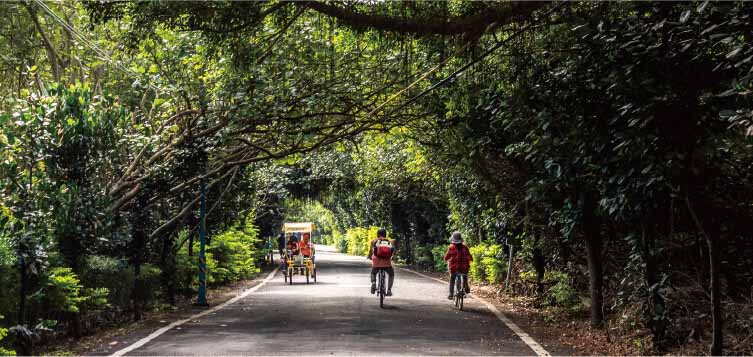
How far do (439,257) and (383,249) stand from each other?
662 inches

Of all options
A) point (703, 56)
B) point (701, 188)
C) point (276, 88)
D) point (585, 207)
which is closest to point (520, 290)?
point (585, 207)

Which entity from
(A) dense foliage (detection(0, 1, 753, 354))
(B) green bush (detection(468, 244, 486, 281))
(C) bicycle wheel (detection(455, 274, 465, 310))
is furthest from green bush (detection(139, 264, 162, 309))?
(B) green bush (detection(468, 244, 486, 281))

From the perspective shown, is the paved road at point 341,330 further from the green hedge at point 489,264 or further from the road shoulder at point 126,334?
the green hedge at point 489,264

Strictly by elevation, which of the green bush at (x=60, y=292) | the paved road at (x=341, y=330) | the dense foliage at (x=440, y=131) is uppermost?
the dense foliage at (x=440, y=131)

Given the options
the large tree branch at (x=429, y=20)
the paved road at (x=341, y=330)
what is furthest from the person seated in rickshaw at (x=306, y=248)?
the large tree branch at (x=429, y=20)

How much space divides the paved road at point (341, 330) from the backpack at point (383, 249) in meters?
1.13

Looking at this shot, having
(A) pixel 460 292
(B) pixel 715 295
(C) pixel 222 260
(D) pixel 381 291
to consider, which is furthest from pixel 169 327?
(C) pixel 222 260

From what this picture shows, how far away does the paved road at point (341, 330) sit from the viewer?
1031 cm

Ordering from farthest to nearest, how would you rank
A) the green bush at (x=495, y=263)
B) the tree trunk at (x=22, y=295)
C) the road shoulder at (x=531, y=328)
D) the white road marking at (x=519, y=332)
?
the green bush at (x=495, y=263), the road shoulder at (x=531, y=328), the white road marking at (x=519, y=332), the tree trunk at (x=22, y=295)

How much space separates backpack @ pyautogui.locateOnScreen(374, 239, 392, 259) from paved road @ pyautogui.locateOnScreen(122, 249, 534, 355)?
1127mm

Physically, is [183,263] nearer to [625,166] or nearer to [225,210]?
[225,210]

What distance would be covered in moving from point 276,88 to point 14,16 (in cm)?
683

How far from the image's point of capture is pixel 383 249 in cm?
1772

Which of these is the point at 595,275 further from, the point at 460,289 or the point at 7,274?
the point at 7,274
